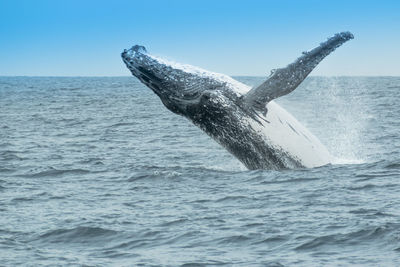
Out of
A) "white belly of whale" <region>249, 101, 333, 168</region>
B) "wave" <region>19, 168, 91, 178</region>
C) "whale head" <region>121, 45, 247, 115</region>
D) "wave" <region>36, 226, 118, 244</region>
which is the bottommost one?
"wave" <region>36, 226, 118, 244</region>

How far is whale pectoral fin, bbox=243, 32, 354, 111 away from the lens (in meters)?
11.6

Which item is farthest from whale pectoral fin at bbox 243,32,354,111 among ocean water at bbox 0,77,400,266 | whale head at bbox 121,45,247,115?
ocean water at bbox 0,77,400,266

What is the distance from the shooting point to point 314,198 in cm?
1073

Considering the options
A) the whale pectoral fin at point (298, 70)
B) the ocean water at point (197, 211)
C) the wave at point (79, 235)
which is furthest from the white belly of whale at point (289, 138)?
the wave at point (79, 235)

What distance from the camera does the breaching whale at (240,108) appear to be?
12.1 m

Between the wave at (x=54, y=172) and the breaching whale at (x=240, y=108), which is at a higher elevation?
the breaching whale at (x=240, y=108)

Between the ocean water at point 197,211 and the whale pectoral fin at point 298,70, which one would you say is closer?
the ocean water at point 197,211

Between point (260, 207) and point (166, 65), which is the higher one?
point (166, 65)

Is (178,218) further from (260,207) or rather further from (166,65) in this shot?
(166,65)

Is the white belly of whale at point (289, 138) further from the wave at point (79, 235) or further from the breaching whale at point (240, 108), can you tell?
the wave at point (79, 235)

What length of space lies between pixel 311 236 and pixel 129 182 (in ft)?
17.2

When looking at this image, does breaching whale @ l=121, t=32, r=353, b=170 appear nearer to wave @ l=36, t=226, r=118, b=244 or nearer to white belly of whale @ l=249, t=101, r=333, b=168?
white belly of whale @ l=249, t=101, r=333, b=168

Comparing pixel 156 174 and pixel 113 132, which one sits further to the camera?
pixel 113 132

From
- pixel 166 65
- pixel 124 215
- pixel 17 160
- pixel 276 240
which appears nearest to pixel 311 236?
pixel 276 240
